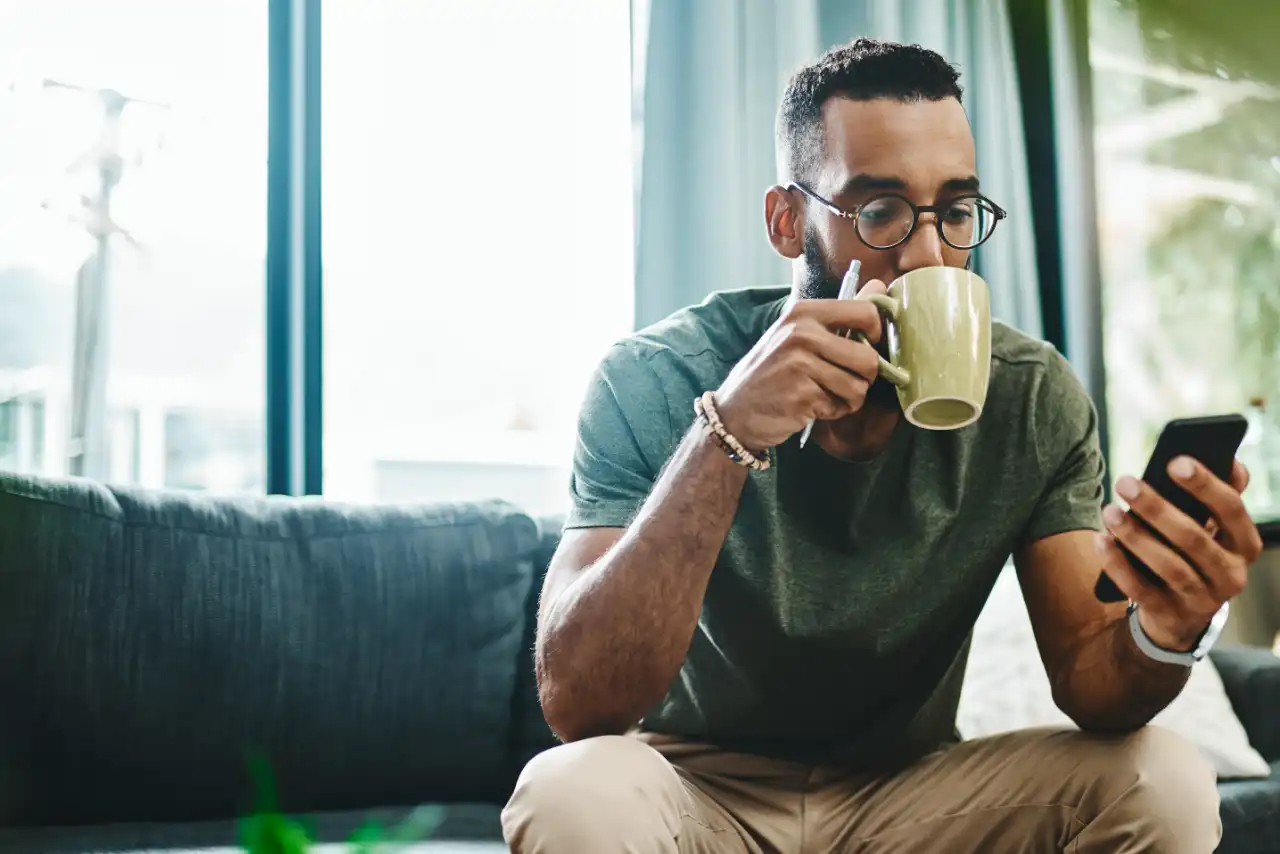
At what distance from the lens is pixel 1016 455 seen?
4.25 ft

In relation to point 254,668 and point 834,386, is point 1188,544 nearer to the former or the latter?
point 834,386

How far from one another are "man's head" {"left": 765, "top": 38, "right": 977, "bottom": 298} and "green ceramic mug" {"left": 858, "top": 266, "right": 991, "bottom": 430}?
28 centimetres

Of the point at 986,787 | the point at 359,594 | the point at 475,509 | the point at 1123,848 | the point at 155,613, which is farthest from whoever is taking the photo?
the point at 475,509

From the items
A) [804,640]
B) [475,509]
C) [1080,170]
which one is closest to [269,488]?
[475,509]

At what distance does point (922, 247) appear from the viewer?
126cm

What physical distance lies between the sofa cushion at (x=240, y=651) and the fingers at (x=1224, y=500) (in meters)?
1.10

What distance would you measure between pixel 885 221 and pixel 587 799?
2.33 ft

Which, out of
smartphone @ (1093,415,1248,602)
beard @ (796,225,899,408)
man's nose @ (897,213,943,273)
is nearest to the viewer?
smartphone @ (1093,415,1248,602)

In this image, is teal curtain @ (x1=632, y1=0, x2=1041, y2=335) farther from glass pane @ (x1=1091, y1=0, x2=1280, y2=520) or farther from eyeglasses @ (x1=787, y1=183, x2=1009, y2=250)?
eyeglasses @ (x1=787, y1=183, x2=1009, y2=250)

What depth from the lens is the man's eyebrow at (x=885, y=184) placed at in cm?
128

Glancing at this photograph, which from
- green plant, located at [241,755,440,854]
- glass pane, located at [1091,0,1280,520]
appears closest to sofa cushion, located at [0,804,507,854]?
green plant, located at [241,755,440,854]

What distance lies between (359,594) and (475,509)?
0.24 m

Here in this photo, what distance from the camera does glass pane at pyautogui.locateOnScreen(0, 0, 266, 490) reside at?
7.98ft

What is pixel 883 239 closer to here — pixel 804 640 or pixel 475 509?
pixel 804 640
